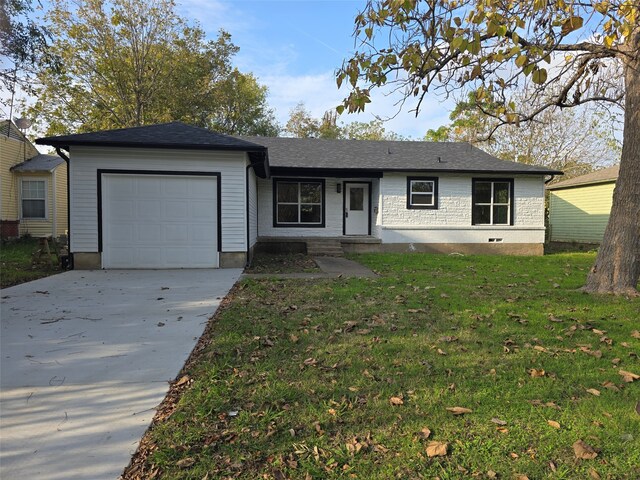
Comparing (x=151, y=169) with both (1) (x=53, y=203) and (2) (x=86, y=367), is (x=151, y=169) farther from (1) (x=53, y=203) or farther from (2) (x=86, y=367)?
(1) (x=53, y=203)

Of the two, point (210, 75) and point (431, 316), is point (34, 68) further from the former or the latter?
point (210, 75)

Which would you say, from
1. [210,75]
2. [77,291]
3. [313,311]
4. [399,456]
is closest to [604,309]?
[313,311]

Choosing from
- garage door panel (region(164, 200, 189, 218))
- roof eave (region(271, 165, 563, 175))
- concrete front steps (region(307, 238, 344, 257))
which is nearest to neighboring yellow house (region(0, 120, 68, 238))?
roof eave (region(271, 165, 563, 175))

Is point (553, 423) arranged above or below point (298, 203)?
below

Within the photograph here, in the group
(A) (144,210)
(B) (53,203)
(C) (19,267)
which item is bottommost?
(C) (19,267)

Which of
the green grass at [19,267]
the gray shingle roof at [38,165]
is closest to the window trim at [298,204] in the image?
the green grass at [19,267]

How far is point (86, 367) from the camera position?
3.79 m

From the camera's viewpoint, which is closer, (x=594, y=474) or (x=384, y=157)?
(x=594, y=474)

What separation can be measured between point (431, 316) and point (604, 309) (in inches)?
109

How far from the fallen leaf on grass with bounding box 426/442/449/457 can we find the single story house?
27.9ft

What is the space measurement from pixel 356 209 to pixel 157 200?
26.4ft

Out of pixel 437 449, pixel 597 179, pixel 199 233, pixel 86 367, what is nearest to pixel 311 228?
pixel 199 233

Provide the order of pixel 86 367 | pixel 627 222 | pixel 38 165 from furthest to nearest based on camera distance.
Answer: pixel 38 165 → pixel 627 222 → pixel 86 367

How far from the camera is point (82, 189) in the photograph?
9922 mm
